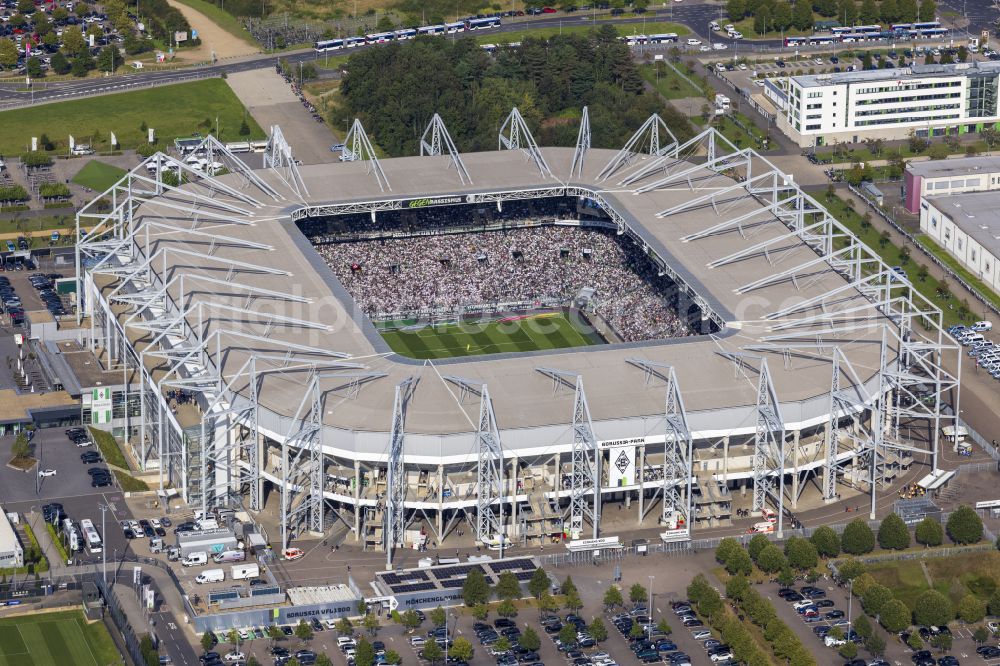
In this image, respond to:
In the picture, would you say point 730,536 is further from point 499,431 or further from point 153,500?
point 153,500

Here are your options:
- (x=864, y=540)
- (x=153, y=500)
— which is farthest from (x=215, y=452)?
(x=864, y=540)

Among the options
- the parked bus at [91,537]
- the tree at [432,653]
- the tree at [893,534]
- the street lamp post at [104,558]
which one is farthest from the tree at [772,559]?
the parked bus at [91,537]

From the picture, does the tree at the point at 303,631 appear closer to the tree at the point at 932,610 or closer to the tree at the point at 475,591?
the tree at the point at 475,591

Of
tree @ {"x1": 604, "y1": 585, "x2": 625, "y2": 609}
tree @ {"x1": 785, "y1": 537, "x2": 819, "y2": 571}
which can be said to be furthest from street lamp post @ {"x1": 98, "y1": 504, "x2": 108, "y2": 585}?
tree @ {"x1": 785, "y1": 537, "x2": 819, "y2": 571}

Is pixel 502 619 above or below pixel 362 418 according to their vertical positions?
below

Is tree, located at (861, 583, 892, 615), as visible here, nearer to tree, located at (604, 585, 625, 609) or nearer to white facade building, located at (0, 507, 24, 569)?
tree, located at (604, 585, 625, 609)

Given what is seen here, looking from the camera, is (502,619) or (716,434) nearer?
(502,619)

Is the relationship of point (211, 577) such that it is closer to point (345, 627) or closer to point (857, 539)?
point (345, 627)
